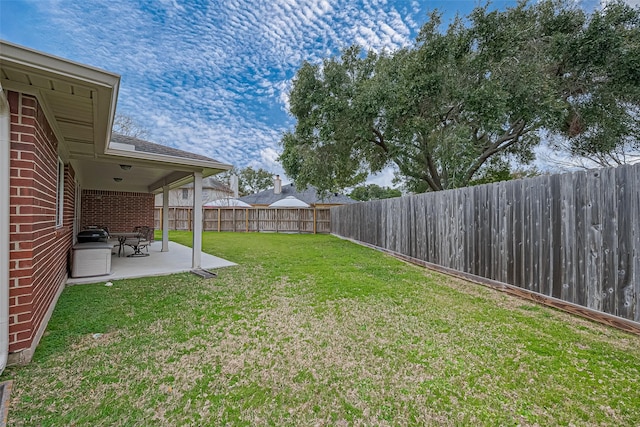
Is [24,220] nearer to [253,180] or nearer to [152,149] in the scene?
[152,149]

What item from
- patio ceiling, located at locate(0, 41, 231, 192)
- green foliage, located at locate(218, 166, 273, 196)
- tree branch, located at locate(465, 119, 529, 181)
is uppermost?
green foliage, located at locate(218, 166, 273, 196)

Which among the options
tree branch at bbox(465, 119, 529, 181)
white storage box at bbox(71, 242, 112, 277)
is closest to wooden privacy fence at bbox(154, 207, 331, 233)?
tree branch at bbox(465, 119, 529, 181)

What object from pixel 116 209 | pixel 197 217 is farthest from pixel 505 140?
pixel 116 209

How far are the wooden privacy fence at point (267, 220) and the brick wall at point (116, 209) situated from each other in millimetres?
7088

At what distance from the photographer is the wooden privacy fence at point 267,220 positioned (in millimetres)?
19875

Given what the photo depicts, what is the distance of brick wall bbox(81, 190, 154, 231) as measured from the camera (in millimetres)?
11453

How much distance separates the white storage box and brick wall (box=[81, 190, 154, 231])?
696 cm

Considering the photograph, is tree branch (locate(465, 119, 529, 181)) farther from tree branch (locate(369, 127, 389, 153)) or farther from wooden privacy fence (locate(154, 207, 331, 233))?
wooden privacy fence (locate(154, 207, 331, 233))

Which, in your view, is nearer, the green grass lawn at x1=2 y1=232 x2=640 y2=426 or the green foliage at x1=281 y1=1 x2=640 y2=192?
the green grass lawn at x1=2 y1=232 x2=640 y2=426

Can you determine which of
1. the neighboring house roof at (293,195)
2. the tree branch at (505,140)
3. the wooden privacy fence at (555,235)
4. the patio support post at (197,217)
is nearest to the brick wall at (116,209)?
the patio support post at (197,217)

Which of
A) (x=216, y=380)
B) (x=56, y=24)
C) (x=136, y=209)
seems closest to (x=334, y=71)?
(x=56, y=24)

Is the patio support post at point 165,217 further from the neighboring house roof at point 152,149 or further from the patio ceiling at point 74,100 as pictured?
the patio ceiling at point 74,100

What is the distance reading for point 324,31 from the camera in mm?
11297

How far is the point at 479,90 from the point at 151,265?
35.5 feet
